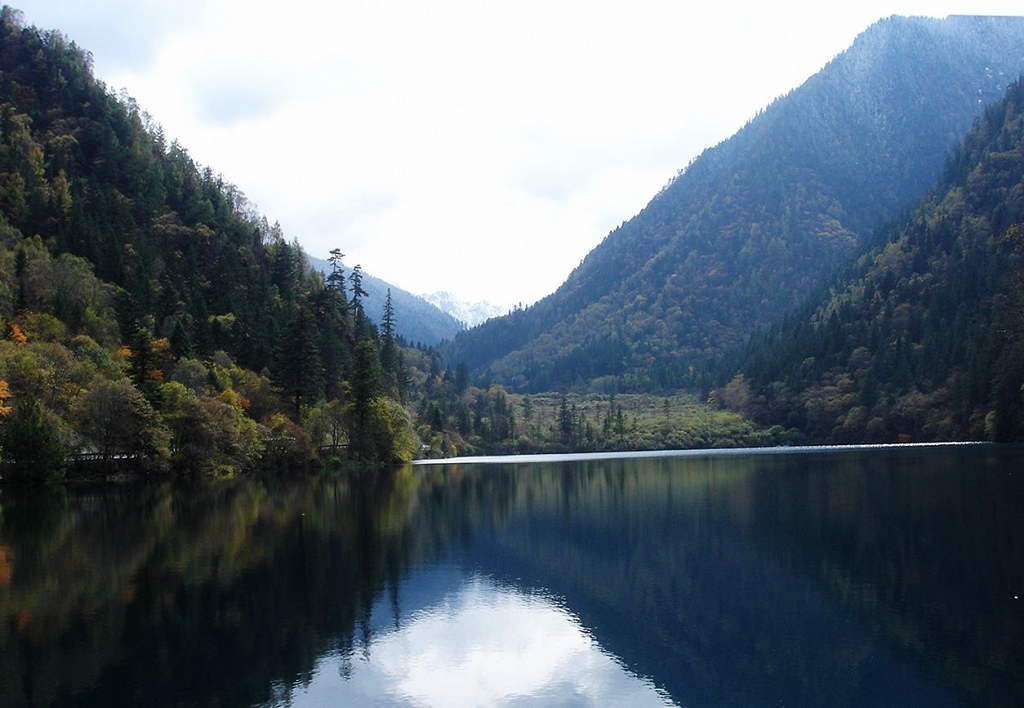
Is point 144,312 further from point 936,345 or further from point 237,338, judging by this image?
point 936,345

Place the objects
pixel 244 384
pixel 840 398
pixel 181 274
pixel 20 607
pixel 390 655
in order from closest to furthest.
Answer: pixel 390 655
pixel 20 607
pixel 244 384
pixel 181 274
pixel 840 398

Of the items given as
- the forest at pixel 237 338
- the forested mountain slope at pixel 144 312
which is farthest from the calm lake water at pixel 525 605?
the forest at pixel 237 338

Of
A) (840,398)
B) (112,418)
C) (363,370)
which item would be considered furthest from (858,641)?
(840,398)

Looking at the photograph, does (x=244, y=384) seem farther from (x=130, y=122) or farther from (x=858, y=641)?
(x=858, y=641)

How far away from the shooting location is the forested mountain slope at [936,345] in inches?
5054

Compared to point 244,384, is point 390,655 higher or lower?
lower

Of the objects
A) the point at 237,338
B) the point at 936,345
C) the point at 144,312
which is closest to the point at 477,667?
the point at 144,312

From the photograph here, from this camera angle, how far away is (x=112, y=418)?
75688 mm

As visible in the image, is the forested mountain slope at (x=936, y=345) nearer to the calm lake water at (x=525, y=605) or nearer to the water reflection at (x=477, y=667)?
the calm lake water at (x=525, y=605)

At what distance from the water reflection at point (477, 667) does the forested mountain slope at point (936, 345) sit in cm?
10719

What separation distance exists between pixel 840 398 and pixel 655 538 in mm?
141448

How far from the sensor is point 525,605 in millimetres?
29266

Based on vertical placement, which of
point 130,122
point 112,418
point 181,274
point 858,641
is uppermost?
point 130,122

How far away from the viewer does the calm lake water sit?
2028 centimetres
